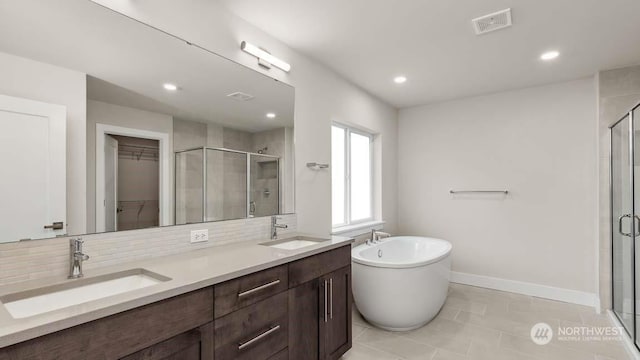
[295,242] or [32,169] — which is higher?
[32,169]

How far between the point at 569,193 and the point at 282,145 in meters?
3.28

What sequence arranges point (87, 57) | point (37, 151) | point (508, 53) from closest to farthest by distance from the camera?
1. point (37, 151)
2. point (87, 57)
3. point (508, 53)

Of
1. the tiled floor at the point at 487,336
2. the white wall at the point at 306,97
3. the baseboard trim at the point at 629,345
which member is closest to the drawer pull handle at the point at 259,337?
the tiled floor at the point at 487,336

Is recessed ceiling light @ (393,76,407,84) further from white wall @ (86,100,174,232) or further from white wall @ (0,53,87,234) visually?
white wall @ (0,53,87,234)

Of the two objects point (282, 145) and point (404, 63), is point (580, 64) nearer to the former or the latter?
point (404, 63)

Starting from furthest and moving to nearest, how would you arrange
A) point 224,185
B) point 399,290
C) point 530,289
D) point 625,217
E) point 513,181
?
point 513,181 < point 530,289 < point 625,217 < point 399,290 < point 224,185

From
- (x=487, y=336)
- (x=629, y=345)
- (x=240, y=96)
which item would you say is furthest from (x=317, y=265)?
(x=629, y=345)

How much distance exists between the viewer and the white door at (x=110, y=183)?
153 centimetres

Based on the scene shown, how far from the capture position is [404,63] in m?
3.03

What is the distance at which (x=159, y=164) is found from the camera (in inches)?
69.2

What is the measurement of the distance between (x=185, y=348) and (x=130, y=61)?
144 cm

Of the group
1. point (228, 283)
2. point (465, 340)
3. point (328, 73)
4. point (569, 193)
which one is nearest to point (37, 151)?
point (228, 283)

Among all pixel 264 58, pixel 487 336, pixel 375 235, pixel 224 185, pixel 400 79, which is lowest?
pixel 487 336

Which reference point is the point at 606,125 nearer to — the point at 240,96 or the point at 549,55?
the point at 549,55
